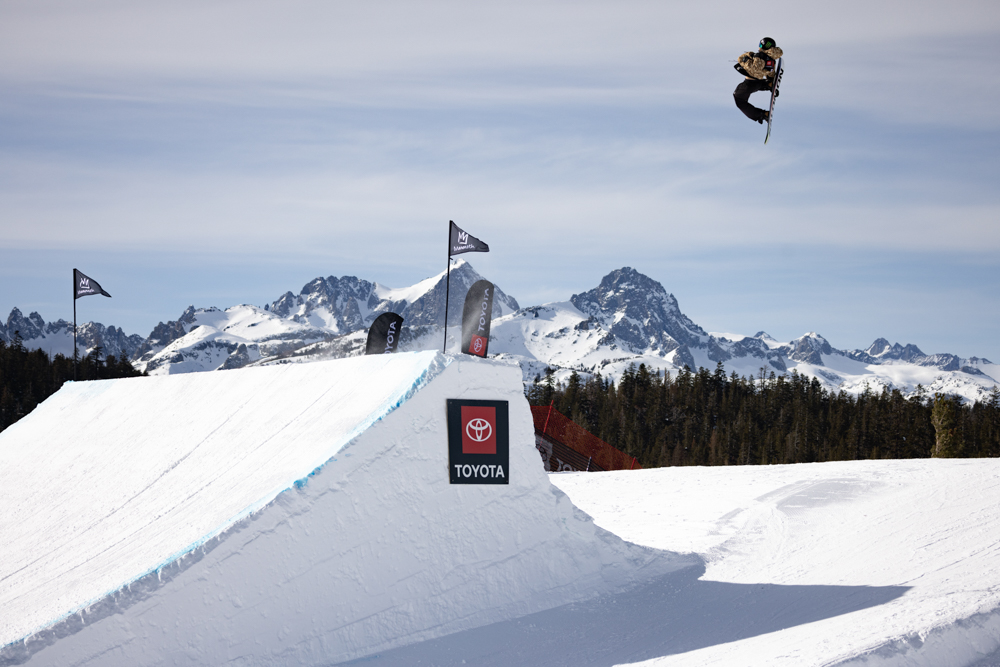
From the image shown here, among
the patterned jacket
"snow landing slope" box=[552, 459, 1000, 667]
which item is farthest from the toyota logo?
the patterned jacket

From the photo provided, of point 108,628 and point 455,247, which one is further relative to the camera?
point 455,247

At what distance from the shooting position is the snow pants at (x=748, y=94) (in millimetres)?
8914

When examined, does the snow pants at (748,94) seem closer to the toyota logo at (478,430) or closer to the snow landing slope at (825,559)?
the toyota logo at (478,430)

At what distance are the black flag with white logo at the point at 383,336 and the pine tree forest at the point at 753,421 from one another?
52.5 meters

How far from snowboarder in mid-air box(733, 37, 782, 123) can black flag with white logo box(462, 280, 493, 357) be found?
6.45 m

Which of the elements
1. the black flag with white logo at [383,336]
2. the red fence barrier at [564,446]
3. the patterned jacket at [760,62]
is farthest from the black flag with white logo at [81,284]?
the patterned jacket at [760,62]

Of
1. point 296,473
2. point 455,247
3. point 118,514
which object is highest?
point 455,247

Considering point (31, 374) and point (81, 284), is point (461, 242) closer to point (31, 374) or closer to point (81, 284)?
point (81, 284)

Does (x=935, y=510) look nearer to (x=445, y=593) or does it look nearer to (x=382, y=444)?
(x=445, y=593)

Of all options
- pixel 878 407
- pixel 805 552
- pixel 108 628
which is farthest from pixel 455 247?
pixel 878 407

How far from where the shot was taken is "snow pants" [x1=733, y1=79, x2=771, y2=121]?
8.91 meters

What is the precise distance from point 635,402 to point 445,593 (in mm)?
73697

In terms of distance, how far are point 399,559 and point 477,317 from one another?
6.62m

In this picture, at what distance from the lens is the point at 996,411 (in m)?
68.0
